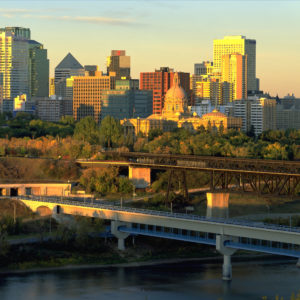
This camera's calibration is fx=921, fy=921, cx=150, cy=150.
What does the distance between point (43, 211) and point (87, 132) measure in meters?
65.1

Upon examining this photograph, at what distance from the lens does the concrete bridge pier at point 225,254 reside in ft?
266

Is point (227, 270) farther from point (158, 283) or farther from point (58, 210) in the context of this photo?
point (58, 210)

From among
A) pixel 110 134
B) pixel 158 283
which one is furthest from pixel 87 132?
pixel 158 283

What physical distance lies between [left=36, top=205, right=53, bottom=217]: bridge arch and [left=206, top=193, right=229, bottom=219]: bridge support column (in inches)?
701

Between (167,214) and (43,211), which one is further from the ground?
(167,214)

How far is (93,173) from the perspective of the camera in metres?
124

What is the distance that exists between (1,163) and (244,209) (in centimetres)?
3796

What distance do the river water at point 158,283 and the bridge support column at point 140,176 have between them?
1413 inches

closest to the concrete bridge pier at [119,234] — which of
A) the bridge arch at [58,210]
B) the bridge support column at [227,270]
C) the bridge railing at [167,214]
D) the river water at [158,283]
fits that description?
the bridge railing at [167,214]

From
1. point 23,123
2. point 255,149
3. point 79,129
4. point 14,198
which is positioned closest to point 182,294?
point 14,198

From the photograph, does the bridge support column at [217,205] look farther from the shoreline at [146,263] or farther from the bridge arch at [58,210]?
the bridge arch at [58,210]

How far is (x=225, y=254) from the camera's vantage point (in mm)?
81438

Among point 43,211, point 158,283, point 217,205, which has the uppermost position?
point 217,205

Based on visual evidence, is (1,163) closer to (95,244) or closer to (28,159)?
(28,159)
